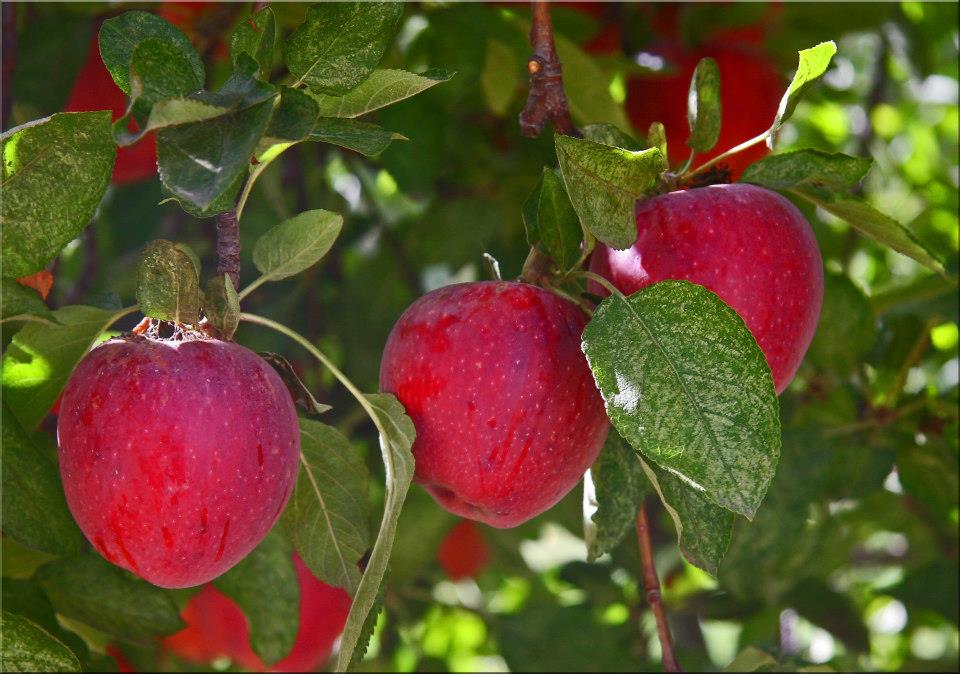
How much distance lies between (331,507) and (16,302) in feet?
0.87

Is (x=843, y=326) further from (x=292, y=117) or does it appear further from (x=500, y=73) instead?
(x=292, y=117)

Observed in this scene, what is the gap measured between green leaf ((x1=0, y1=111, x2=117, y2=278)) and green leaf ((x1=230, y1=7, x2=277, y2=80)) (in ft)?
0.31

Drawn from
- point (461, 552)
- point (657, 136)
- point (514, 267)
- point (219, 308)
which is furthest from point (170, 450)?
point (461, 552)

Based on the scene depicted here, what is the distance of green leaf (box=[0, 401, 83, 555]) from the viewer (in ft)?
2.52

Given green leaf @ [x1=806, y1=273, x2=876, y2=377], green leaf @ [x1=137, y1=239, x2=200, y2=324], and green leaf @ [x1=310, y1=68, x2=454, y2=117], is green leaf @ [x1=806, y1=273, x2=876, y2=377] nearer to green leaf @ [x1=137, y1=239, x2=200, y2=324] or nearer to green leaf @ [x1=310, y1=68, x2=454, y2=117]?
green leaf @ [x1=310, y1=68, x2=454, y2=117]

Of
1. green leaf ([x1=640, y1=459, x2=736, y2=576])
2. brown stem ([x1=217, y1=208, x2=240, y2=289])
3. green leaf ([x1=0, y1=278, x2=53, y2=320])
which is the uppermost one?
brown stem ([x1=217, y1=208, x2=240, y2=289])

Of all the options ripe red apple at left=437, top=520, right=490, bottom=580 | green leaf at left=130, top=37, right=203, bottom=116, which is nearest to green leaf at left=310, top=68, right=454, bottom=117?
green leaf at left=130, top=37, right=203, bottom=116

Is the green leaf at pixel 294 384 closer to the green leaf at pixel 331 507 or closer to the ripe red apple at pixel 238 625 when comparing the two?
the green leaf at pixel 331 507

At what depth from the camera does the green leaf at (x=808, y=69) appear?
75cm

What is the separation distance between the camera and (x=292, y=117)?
0.65 metres

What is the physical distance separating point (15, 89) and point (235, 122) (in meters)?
0.73

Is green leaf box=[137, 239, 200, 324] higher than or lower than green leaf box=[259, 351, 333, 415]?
higher

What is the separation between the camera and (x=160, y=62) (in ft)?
2.12

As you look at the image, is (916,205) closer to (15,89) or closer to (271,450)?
(15,89)
